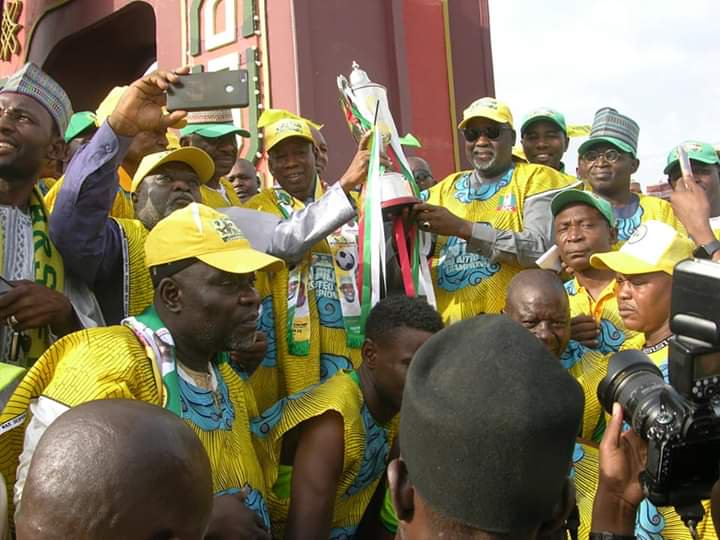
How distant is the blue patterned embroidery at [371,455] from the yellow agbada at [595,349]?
809 millimetres

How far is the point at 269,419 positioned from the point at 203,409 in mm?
441

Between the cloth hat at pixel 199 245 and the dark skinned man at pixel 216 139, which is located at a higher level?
the dark skinned man at pixel 216 139

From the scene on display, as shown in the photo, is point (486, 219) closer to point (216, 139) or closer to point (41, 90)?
point (216, 139)

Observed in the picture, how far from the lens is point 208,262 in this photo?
274 centimetres

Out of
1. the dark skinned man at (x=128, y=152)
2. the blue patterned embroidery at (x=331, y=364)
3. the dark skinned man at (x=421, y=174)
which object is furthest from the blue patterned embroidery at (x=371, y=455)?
the dark skinned man at (x=421, y=174)

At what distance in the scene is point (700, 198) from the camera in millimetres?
4227

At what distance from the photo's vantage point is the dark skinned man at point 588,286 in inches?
145

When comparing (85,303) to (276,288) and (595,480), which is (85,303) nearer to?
(276,288)

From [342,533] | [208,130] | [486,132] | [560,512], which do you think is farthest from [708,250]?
[560,512]

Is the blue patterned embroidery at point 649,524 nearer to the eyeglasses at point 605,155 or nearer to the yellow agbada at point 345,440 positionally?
the yellow agbada at point 345,440

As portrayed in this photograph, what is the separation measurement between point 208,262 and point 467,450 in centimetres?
155

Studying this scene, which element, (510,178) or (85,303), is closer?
(85,303)

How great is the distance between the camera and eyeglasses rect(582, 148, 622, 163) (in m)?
4.88

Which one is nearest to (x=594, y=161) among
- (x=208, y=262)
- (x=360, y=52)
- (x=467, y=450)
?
(x=208, y=262)
